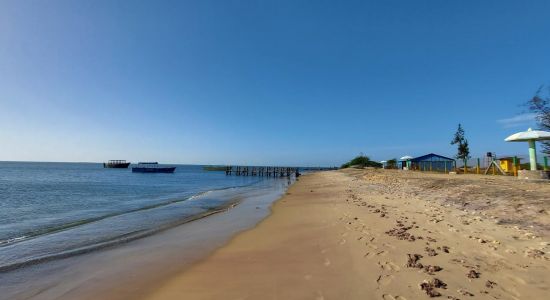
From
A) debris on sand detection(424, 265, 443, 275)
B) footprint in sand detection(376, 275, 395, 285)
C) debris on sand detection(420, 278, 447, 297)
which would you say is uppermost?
debris on sand detection(424, 265, 443, 275)

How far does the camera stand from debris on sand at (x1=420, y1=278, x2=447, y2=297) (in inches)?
158

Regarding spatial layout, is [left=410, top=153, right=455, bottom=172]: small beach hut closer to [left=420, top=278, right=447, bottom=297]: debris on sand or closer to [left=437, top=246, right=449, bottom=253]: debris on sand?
[left=437, top=246, right=449, bottom=253]: debris on sand

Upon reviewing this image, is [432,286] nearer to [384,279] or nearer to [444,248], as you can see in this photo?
[384,279]

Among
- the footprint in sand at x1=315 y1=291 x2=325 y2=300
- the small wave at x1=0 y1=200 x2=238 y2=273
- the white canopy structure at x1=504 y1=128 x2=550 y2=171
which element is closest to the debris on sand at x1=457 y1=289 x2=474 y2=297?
the footprint in sand at x1=315 y1=291 x2=325 y2=300

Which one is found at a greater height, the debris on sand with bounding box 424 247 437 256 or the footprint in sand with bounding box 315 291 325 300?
the debris on sand with bounding box 424 247 437 256

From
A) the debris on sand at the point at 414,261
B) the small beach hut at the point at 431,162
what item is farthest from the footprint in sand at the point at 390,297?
the small beach hut at the point at 431,162

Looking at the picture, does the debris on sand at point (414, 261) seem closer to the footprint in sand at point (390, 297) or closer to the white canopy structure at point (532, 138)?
the footprint in sand at point (390, 297)

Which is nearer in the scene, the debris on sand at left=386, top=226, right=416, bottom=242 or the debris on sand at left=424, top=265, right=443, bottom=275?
the debris on sand at left=424, top=265, right=443, bottom=275

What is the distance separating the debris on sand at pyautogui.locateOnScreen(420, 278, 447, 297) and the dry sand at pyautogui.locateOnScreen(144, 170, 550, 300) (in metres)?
0.01

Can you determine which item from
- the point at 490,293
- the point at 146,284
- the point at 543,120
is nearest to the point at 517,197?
the point at 490,293

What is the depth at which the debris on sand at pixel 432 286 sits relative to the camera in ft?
13.2

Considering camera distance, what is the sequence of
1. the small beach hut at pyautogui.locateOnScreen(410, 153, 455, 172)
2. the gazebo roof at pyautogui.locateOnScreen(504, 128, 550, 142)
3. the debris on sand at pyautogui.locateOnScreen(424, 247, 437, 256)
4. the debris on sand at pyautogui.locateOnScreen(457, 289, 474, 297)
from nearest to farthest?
the debris on sand at pyautogui.locateOnScreen(457, 289, 474, 297), the debris on sand at pyautogui.locateOnScreen(424, 247, 437, 256), the gazebo roof at pyautogui.locateOnScreen(504, 128, 550, 142), the small beach hut at pyautogui.locateOnScreen(410, 153, 455, 172)

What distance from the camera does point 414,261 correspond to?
531cm

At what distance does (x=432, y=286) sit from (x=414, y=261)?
3.60ft
